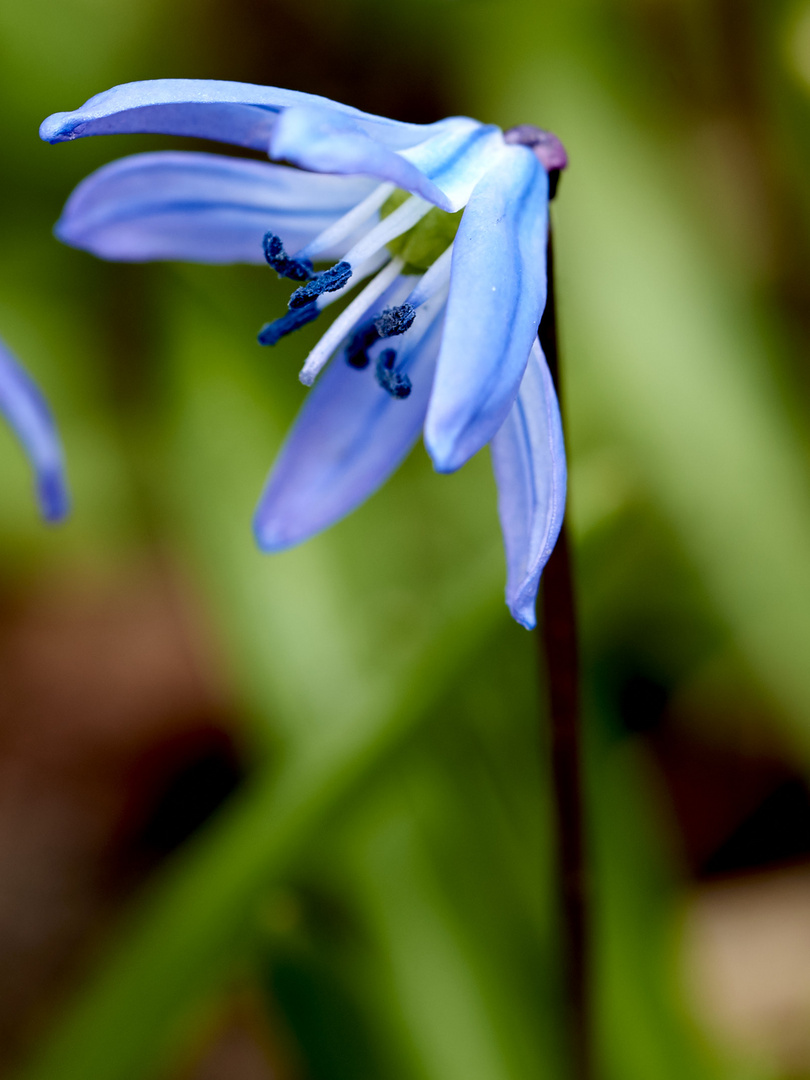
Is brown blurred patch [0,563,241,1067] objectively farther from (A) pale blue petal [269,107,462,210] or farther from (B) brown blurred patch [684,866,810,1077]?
(A) pale blue petal [269,107,462,210]

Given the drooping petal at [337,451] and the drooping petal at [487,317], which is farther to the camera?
the drooping petal at [337,451]

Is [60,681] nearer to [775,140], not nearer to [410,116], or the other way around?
[410,116]

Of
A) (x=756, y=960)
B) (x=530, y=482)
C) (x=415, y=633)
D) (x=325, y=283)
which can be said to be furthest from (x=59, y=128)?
(x=756, y=960)

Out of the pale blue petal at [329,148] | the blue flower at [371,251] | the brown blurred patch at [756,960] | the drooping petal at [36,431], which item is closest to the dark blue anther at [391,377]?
the blue flower at [371,251]

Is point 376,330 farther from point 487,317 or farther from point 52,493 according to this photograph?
point 52,493

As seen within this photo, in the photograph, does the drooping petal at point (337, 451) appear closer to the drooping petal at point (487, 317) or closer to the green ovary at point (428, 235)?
the green ovary at point (428, 235)

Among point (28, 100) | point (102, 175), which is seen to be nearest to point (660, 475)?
point (102, 175)
